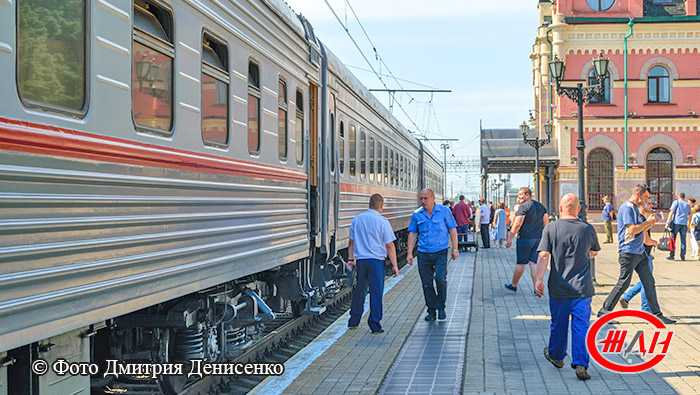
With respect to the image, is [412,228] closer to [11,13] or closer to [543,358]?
[543,358]

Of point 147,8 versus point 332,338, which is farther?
point 332,338

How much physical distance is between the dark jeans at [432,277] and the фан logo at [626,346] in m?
2.28

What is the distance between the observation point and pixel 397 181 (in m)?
20.2

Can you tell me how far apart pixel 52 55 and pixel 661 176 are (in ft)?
124

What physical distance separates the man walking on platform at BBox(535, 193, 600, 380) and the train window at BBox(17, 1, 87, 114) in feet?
15.2

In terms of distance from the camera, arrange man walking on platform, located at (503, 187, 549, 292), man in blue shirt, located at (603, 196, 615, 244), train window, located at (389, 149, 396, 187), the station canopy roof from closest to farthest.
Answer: man walking on platform, located at (503, 187, 549, 292), train window, located at (389, 149, 396, 187), man in blue shirt, located at (603, 196, 615, 244), the station canopy roof

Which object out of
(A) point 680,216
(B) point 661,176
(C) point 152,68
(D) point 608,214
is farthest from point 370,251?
(B) point 661,176

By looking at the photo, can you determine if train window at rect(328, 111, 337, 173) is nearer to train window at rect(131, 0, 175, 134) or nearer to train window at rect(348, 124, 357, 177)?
train window at rect(348, 124, 357, 177)

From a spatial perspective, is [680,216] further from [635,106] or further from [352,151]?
[635,106]

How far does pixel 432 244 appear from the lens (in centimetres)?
1082

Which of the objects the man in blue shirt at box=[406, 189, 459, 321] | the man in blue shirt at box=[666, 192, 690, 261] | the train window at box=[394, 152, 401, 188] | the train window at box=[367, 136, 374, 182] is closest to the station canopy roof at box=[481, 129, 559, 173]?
the man in blue shirt at box=[666, 192, 690, 261]

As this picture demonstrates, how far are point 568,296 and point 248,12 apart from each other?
381cm

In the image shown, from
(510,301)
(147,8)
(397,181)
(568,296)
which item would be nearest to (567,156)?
(397,181)

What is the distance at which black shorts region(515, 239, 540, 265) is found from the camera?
530 inches
